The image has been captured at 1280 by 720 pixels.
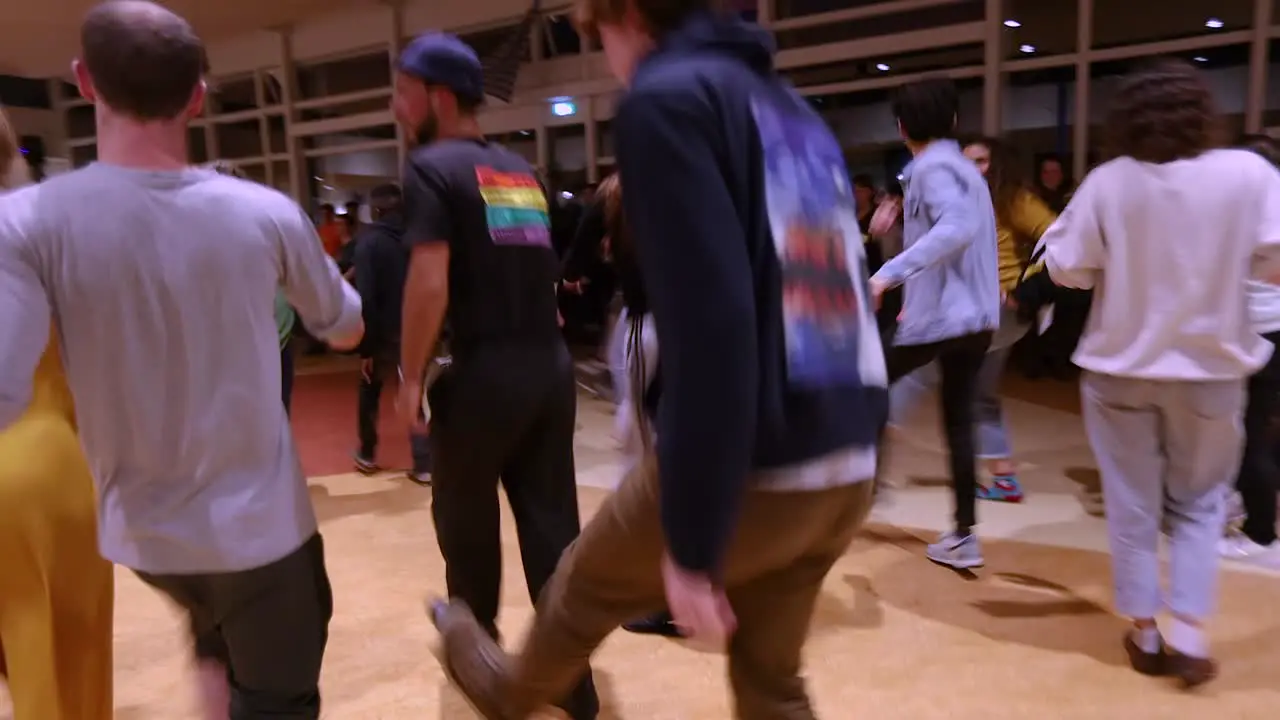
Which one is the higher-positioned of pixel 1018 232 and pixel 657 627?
pixel 1018 232

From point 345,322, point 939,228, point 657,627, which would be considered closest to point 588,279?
point 939,228

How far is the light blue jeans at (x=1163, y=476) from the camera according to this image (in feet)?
7.88

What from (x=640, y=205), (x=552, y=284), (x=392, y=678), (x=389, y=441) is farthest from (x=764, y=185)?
(x=389, y=441)

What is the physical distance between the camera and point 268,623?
152 cm

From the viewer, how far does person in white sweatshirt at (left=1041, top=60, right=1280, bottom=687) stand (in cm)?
231

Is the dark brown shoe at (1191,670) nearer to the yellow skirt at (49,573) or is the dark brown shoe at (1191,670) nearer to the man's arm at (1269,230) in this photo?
the man's arm at (1269,230)

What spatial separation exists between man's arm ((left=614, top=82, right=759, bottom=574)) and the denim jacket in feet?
6.50

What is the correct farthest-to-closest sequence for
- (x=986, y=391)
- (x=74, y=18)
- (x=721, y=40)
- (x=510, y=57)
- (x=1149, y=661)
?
(x=74, y=18)
(x=510, y=57)
(x=986, y=391)
(x=1149, y=661)
(x=721, y=40)

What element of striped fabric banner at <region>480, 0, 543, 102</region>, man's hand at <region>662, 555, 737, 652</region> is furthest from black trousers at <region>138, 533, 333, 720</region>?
striped fabric banner at <region>480, 0, 543, 102</region>

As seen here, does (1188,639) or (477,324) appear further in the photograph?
(1188,639)

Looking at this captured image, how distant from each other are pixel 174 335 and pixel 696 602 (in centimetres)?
84

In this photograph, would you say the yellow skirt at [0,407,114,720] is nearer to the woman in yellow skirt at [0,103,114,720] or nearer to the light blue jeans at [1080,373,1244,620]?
the woman in yellow skirt at [0,103,114,720]

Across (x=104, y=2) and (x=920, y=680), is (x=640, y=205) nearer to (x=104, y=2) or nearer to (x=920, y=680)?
(x=104, y=2)

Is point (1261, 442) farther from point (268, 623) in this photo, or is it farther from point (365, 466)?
point (365, 466)
